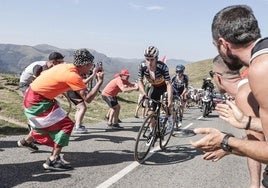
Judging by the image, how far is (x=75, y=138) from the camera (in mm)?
9820

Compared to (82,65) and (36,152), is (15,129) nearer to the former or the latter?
(36,152)

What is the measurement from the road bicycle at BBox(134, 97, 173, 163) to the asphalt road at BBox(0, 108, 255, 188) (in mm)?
200

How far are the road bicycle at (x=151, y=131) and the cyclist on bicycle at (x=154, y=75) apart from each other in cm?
14

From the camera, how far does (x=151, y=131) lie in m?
8.31

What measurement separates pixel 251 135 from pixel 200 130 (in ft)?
3.26

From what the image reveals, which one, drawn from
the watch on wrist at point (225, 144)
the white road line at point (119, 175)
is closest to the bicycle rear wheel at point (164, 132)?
the white road line at point (119, 175)

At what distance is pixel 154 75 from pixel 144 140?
1766 mm

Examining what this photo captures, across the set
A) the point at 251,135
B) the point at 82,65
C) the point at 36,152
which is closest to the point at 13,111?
the point at 36,152

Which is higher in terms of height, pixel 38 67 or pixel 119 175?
pixel 38 67

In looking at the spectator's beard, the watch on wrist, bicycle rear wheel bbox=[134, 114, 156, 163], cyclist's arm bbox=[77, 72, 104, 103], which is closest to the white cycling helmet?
bicycle rear wheel bbox=[134, 114, 156, 163]

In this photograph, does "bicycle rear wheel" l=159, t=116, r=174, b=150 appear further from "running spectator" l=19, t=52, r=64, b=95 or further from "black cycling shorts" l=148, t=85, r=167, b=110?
"running spectator" l=19, t=52, r=64, b=95

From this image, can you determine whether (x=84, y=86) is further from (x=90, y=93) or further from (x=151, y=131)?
(x=151, y=131)

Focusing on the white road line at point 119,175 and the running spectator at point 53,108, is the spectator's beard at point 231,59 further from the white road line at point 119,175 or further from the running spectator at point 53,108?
the running spectator at point 53,108

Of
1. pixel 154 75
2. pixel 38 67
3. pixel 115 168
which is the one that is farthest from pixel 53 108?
A: pixel 154 75
